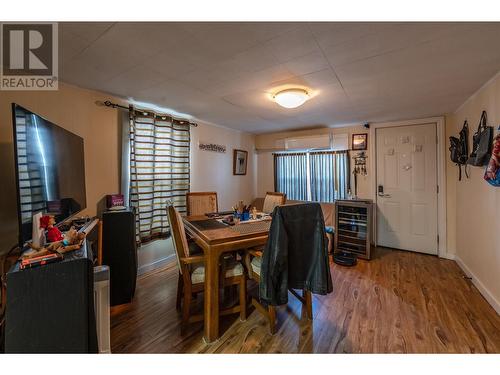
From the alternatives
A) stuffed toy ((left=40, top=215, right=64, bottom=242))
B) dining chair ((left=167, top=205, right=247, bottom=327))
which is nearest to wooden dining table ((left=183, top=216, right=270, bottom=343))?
dining chair ((left=167, top=205, right=247, bottom=327))

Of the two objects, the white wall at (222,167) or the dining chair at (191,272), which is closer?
the dining chair at (191,272)

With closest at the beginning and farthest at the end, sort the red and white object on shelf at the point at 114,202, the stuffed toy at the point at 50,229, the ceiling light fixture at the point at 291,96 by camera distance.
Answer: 1. the stuffed toy at the point at 50,229
2. the ceiling light fixture at the point at 291,96
3. the red and white object on shelf at the point at 114,202

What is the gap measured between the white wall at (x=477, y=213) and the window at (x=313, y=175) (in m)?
1.44

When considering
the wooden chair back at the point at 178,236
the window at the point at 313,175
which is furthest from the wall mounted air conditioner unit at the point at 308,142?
the wooden chair back at the point at 178,236

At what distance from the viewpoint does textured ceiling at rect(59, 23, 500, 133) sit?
1288 millimetres

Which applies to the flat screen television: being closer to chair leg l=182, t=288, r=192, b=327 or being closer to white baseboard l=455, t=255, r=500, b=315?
chair leg l=182, t=288, r=192, b=327

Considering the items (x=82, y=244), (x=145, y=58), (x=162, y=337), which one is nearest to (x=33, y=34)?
(x=145, y=58)

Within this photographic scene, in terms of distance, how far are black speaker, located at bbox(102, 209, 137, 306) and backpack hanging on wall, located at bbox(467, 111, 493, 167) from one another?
3369 mm

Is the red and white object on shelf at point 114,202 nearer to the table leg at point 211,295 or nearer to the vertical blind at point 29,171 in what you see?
the vertical blind at point 29,171

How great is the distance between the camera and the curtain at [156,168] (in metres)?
2.57

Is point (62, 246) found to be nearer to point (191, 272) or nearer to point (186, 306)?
point (191, 272)

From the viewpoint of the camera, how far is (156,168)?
2770 millimetres

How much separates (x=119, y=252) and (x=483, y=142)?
3.58 meters
